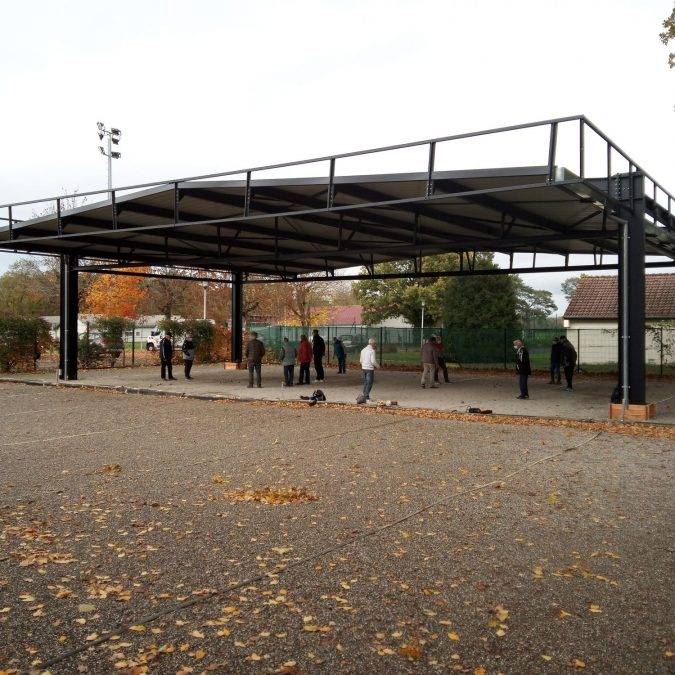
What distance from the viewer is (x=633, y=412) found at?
47.4 feet

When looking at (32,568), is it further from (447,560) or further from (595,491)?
(595,491)

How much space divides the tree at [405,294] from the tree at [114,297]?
19820 mm

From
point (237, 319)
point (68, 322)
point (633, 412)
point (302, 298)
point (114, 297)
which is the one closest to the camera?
point (633, 412)

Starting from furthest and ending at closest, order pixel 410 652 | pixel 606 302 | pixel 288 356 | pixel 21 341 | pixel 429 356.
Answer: pixel 606 302 < pixel 21 341 < pixel 429 356 < pixel 288 356 < pixel 410 652

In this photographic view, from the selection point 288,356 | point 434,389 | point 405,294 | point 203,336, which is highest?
point 405,294

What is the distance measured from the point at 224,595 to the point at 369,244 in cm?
1884

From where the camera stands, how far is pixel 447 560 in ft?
18.6

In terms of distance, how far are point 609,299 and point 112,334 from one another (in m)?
29.8

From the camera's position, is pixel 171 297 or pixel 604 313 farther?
pixel 171 297

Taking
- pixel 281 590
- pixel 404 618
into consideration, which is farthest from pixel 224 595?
pixel 404 618

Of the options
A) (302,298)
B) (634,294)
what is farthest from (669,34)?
(302,298)

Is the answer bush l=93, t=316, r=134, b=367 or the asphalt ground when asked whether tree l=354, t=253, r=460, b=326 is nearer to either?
bush l=93, t=316, r=134, b=367

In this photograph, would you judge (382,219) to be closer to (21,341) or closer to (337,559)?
(337,559)

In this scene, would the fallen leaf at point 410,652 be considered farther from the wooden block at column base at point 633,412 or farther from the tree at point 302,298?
the tree at point 302,298
